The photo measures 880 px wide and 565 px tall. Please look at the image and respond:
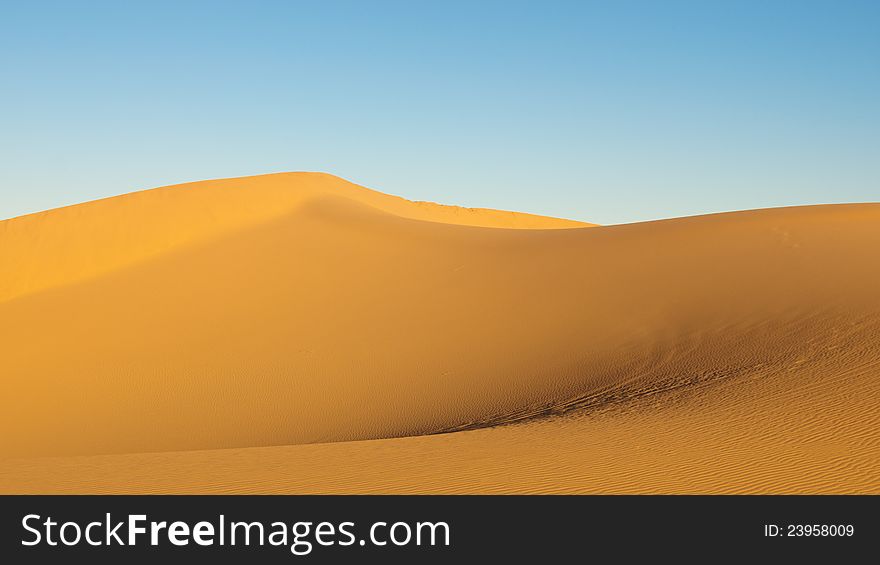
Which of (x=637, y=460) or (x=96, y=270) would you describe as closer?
(x=637, y=460)

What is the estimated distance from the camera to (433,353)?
20.3 m

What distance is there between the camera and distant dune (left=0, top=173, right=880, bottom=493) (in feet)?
37.2

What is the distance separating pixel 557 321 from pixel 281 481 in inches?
441

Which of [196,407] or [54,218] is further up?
[54,218]

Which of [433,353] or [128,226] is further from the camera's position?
[128,226]

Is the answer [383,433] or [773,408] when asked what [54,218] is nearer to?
[383,433]

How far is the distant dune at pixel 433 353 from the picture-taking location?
11.4 m

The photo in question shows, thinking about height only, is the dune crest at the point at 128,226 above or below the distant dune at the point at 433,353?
above

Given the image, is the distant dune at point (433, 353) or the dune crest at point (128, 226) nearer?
the distant dune at point (433, 353)

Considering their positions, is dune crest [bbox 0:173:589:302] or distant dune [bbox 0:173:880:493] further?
dune crest [bbox 0:173:589:302]

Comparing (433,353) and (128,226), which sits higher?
(128,226)

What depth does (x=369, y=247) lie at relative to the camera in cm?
2984

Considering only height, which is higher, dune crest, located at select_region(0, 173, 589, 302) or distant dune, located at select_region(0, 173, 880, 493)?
dune crest, located at select_region(0, 173, 589, 302)
